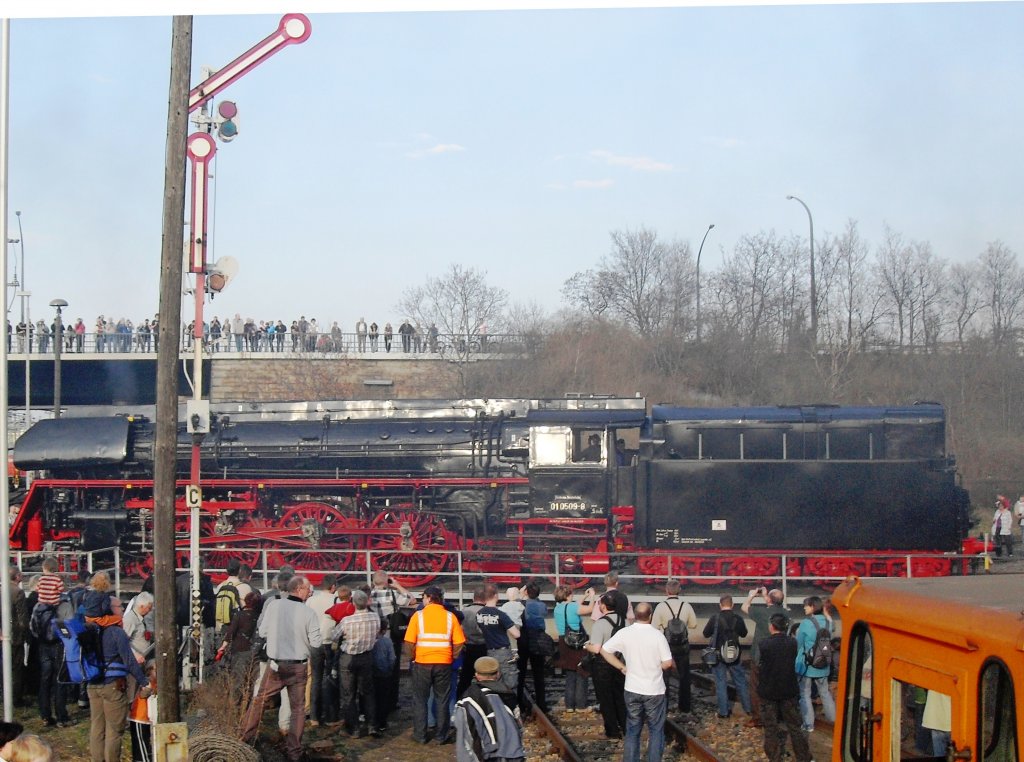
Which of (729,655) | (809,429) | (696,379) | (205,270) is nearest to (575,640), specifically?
(729,655)

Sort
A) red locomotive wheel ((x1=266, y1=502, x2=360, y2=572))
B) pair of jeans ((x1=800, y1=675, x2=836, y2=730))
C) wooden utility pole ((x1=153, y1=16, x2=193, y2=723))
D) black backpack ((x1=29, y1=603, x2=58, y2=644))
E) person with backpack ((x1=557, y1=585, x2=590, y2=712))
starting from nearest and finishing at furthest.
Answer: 1. wooden utility pole ((x1=153, y1=16, x2=193, y2=723))
2. pair of jeans ((x1=800, y1=675, x2=836, y2=730))
3. black backpack ((x1=29, y1=603, x2=58, y2=644))
4. person with backpack ((x1=557, y1=585, x2=590, y2=712))
5. red locomotive wheel ((x1=266, y1=502, x2=360, y2=572))

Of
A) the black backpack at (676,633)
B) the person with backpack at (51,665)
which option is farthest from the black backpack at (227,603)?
the black backpack at (676,633)

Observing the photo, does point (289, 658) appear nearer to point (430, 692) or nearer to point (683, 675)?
point (430, 692)

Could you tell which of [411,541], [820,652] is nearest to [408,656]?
[820,652]

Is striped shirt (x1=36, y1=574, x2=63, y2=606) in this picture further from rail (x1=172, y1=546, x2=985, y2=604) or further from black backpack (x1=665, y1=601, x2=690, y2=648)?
black backpack (x1=665, y1=601, x2=690, y2=648)

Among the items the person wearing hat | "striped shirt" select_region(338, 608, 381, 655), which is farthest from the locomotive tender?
the person wearing hat

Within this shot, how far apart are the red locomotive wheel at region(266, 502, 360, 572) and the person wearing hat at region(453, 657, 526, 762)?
521 inches

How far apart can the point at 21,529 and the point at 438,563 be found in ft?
28.9

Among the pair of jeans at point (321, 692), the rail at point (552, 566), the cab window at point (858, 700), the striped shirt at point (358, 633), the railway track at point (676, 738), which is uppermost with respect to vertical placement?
the cab window at point (858, 700)

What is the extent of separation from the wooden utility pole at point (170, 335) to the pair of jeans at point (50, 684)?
8.31 feet

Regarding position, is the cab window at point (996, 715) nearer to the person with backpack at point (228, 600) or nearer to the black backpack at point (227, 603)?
the person with backpack at point (228, 600)

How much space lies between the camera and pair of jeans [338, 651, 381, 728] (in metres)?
11.1

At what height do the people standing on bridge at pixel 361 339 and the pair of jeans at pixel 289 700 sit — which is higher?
the people standing on bridge at pixel 361 339

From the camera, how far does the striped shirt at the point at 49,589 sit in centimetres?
1177
